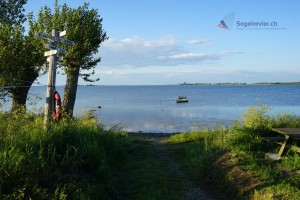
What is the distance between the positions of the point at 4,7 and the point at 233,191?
49.4 feet

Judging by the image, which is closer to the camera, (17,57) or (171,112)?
(17,57)

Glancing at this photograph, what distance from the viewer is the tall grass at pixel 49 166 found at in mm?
6043

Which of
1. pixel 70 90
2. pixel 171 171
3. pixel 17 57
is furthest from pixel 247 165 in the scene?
pixel 17 57

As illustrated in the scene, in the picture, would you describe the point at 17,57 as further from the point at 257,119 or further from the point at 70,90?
the point at 257,119

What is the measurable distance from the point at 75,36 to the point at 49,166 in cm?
1280

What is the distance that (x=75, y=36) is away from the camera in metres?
18.7

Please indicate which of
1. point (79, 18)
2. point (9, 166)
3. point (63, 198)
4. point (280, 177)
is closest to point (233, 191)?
point (280, 177)

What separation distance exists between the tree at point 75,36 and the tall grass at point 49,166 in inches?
369

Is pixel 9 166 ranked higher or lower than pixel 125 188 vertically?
higher

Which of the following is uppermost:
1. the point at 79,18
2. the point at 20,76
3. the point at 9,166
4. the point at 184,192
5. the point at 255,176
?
the point at 79,18

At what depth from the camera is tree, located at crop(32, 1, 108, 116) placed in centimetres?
1864

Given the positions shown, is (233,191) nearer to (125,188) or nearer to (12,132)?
(125,188)

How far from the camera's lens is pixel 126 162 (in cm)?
1231

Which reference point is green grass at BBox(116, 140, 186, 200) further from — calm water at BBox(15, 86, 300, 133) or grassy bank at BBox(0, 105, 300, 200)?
calm water at BBox(15, 86, 300, 133)
